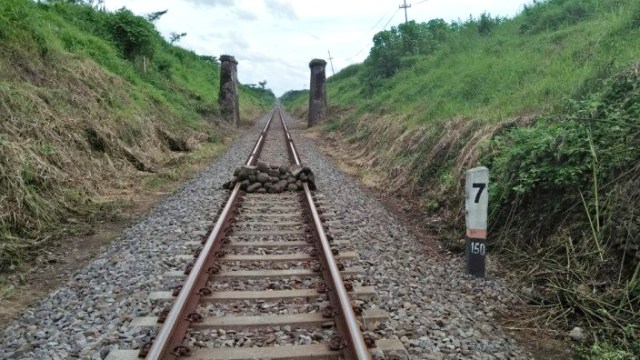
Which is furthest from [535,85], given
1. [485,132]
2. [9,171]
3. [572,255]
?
[9,171]

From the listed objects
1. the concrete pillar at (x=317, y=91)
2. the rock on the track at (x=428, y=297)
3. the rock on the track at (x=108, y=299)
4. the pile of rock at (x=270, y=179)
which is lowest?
the rock on the track at (x=428, y=297)

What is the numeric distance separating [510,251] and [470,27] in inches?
652

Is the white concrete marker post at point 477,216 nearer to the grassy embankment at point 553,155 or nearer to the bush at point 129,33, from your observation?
the grassy embankment at point 553,155

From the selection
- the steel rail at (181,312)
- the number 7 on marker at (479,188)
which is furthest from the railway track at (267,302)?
the number 7 on marker at (479,188)

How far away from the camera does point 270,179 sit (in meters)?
8.68

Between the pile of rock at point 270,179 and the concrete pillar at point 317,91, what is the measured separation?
16.6m

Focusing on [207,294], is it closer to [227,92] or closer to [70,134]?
[70,134]

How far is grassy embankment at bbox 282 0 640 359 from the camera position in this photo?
3.98 metres

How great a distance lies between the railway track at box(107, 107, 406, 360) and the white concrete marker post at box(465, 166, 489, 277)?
1134mm

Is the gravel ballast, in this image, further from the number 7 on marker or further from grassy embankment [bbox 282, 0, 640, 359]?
the number 7 on marker

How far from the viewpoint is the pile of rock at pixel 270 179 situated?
27.9ft

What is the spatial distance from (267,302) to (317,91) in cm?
2213

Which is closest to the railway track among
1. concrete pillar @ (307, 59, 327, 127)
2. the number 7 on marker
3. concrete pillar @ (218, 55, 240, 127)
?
the number 7 on marker

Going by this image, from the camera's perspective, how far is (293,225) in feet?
20.9
